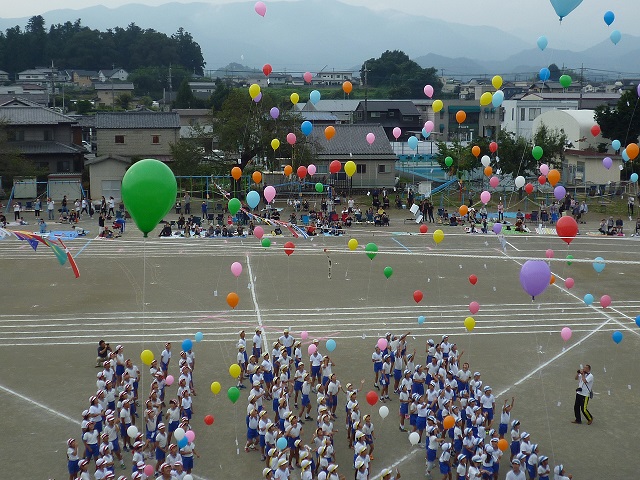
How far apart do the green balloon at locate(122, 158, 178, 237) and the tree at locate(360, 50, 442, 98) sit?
240 ft

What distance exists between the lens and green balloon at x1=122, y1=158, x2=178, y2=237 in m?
12.2

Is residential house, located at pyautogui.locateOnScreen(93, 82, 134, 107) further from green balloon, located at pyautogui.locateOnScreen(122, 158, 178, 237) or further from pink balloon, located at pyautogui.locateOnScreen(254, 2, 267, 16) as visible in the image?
green balloon, located at pyautogui.locateOnScreen(122, 158, 178, 237)

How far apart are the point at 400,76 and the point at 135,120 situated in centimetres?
5098

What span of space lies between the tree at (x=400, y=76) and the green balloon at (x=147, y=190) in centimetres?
7311

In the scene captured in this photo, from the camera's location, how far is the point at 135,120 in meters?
43.1

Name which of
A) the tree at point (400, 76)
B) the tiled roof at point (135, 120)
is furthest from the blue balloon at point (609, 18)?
the tree at point (400, 76)

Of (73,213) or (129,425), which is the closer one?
(129,425)

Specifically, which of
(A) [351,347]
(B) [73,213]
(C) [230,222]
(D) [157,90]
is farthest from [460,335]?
(D) [157,90]

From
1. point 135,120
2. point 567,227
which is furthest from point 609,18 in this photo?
point 135,120

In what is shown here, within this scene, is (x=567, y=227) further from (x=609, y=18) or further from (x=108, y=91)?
(x=108, y=91)

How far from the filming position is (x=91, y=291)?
Answer: 2123 centimetres

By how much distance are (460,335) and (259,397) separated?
262 inches

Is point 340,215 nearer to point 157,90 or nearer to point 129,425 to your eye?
point 129,425

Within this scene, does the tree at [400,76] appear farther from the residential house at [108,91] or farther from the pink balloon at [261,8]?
the pink balloon at [261,8]
